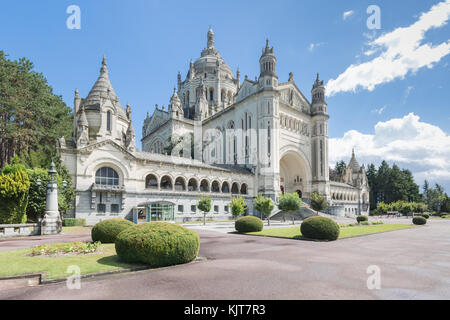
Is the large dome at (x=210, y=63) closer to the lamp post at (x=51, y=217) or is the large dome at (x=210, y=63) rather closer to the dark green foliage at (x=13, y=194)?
the dark green foliage at (x=13, y=194)

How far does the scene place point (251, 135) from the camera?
49719 millimetres

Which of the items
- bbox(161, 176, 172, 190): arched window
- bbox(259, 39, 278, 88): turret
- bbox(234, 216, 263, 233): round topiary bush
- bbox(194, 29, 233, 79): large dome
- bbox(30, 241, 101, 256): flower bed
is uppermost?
bbox(194, 29, 233, 79): large dome

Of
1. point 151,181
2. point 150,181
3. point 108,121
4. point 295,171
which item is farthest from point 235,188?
point 108,121

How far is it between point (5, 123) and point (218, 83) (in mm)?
50948

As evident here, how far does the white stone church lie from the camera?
3303 centimetres

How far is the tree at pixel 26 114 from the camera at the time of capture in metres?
33.7

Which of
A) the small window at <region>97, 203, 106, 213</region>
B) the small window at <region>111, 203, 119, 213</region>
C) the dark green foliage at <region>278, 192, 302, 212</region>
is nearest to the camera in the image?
the dark green foliage at <region>278, 192, 302, 212</region>

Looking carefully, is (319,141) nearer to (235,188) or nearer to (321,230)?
(235,188)

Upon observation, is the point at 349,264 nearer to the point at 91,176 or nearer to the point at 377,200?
the point at 91,176

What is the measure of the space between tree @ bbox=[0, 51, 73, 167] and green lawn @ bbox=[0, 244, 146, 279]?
2949cm

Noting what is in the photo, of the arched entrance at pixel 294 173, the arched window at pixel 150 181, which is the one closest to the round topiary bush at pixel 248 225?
the arched window at pixel 150 181

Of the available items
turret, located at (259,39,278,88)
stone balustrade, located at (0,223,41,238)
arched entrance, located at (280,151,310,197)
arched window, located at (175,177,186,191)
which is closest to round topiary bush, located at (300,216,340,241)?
stone balustrade, located at (0,223,41,238)

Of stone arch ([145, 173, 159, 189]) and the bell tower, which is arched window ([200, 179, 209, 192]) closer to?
stone arch ([145, 173, 159, 189])

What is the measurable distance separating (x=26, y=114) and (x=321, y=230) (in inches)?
1579
